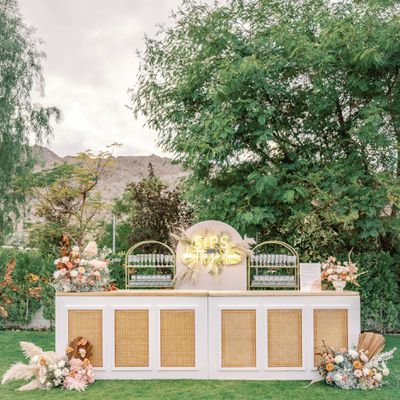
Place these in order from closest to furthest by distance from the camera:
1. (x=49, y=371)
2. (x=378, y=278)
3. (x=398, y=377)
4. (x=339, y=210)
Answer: (x=49, y=371) → (x=398, y=377) → (x=339, y=210) → (x=378, y=278)

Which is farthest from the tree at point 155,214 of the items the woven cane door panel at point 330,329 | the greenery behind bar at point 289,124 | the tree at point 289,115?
the woven cane door panel at point 330,329

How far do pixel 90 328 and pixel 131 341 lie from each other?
42cm

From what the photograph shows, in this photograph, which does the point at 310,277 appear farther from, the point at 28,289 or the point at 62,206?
the point at 62,206

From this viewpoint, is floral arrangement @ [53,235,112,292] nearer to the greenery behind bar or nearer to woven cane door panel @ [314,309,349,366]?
woven cane door panel @ [314,309,349,366]

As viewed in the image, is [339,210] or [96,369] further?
[339,210]

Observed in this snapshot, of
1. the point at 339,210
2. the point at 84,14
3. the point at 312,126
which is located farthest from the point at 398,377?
the point at 84,14

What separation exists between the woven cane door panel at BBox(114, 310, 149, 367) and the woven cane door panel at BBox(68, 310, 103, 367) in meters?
Result: 0.16

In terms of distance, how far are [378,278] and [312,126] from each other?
261 cm

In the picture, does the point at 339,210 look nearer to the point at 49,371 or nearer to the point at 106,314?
the point at 106,314

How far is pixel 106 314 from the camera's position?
238 inches

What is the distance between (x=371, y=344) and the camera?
5.95 m

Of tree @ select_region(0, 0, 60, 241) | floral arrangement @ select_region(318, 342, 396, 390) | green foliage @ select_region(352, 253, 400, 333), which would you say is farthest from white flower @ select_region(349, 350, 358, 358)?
tree @ select_region(0, 0, 60, 241)

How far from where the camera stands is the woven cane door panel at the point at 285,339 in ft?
19.8

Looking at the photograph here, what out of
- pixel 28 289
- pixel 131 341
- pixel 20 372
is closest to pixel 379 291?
pixel 131 341
